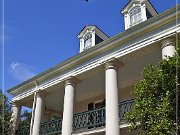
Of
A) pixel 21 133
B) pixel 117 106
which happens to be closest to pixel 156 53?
pixel 117 106

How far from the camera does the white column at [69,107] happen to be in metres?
13.1

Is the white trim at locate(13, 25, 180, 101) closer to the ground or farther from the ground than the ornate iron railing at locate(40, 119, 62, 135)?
farther from the ground

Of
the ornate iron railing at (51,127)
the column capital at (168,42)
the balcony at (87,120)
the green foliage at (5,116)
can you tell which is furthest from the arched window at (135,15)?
the green foliage at (5,116)

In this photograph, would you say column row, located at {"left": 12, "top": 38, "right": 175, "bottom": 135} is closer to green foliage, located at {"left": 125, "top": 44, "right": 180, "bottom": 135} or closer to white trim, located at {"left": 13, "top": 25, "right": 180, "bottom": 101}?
white trim, located at {"left": 13, "top": 25, "right": 180, "bottom": 101}

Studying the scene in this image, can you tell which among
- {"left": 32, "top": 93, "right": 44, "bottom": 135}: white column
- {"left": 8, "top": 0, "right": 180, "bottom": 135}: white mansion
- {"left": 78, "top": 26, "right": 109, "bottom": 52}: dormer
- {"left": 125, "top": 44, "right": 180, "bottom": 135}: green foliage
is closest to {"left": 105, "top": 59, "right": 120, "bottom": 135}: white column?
{"left": 8, "top": 0, "right": 180, "bottom": 135}: white mansion

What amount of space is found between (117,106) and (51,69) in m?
5.78

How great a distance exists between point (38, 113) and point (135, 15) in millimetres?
8135

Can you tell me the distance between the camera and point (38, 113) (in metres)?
15.7

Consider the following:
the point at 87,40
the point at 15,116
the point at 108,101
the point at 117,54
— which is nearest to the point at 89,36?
the point at 87,40

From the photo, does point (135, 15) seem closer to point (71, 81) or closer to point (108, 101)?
point (71, 81)

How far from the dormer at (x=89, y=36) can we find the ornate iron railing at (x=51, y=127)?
Answer: 4890mm

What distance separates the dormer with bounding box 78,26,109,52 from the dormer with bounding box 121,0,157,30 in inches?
97.9

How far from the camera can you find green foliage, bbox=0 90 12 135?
52.8 ft

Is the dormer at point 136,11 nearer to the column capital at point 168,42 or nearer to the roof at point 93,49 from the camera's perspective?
the roof at point 93,49
